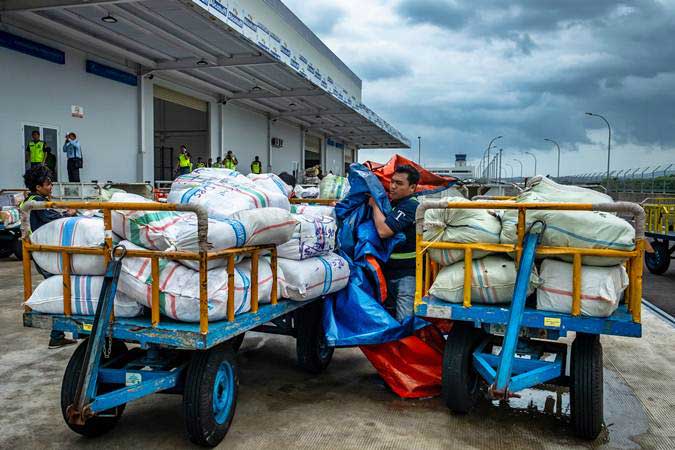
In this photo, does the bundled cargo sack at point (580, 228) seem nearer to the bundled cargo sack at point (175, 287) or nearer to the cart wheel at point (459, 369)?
the cart wheel at point (459, 369)

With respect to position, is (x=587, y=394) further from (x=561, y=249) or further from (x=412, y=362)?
(x=412, y=362)

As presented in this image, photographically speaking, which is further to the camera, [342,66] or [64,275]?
[342,66]

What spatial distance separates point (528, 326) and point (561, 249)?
0.52 m

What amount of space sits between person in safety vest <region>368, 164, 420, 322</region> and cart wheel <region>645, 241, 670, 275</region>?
795cm

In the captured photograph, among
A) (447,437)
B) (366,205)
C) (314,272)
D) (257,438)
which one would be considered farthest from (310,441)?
(366,205)

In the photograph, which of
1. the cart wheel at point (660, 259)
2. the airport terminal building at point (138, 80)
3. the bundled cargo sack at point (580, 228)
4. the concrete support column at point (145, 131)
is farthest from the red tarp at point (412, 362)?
the concrete support column at point (145, 131)

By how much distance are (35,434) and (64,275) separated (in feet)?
3.64

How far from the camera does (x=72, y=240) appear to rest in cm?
354

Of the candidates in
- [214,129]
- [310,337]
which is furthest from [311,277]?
[214,129]

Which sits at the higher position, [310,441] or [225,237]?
[225,237]

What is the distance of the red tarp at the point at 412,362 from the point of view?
4.57m

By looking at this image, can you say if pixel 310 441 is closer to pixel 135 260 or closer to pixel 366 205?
pixel 135 260

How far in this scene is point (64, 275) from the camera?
3.48 m

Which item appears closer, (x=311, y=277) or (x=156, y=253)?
(x=156, y=253)
